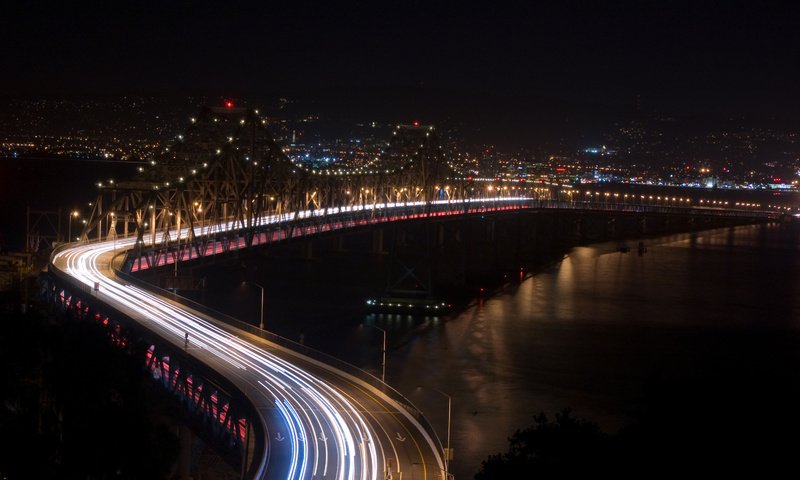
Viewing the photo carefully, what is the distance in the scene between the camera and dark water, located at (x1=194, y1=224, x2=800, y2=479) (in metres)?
25.5

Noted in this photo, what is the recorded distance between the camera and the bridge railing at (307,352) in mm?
17003

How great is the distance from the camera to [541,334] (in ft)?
120

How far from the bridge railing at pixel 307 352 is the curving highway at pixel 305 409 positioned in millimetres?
121

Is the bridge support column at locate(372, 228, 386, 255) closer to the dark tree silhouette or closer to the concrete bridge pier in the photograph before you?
the concrete bridge pier

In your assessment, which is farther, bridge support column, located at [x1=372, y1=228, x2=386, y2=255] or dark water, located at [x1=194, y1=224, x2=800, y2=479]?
bridge support column, located at [x1=372, y1=228, x2=386, y2=255]

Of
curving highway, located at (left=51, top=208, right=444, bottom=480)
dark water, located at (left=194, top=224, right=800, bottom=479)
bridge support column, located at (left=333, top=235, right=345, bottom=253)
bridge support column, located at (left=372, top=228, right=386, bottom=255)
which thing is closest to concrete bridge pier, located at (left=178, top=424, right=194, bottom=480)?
curving highway, located at (left=51, top=208, right=444, bottom=480)

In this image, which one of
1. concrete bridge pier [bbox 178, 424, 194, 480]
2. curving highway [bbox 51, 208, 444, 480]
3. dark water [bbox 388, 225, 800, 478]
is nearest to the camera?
curving highway [bbox 51, 208, 444, 480]

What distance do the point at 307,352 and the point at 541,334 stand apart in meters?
16.8

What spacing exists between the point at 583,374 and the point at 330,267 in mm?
27696

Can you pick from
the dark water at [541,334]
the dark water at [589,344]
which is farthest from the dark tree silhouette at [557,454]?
the dark water at [589,344]

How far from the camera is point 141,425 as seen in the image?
49.6 feet

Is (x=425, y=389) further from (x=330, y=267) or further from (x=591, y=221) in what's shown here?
(x=591, y=221)

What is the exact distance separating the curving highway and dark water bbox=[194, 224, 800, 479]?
3111mm

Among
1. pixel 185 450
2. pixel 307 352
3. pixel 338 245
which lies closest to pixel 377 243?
pixel 338 245
